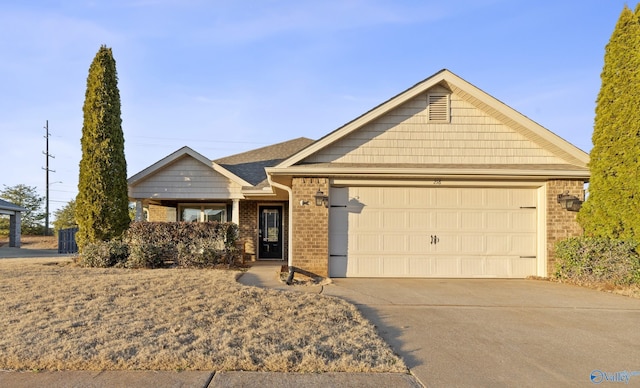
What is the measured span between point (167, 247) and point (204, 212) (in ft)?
16.0

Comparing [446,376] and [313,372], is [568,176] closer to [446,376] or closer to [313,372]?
[446,376]

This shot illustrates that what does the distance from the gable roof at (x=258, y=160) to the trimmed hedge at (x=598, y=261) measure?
8.60 meters

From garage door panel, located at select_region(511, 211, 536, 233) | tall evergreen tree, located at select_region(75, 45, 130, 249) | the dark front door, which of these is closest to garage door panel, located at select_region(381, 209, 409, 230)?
garage door panel, located at select_region(511, 211, 536, 233)

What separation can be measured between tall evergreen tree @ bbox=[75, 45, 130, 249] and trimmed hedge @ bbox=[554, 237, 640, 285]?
12061mm

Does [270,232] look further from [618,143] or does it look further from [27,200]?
[27,200]

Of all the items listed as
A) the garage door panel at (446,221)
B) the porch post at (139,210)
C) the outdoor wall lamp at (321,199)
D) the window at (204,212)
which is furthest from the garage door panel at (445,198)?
the porch post at (139,210)

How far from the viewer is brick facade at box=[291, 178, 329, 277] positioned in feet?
30.6

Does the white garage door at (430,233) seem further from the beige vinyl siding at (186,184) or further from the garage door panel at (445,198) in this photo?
the beige vinyl siding at (186,184)

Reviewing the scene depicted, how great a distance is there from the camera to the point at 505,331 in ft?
17.3

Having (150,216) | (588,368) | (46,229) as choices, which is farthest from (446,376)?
(46,229)

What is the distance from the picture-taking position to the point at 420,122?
32.1ft

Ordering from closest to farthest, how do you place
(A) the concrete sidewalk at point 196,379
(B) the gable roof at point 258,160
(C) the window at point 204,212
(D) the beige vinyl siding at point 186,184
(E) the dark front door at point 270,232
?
(A) the concrete sidewalk at point 196,379
(D) the beige vinyl siding at point 186,184
(B) the gable roof at point 258,160
(E) the dark front door at point 270,232
(C) the window at point 204,212

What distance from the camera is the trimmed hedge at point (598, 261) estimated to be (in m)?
8.12

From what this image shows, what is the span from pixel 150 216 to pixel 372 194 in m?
11.0
